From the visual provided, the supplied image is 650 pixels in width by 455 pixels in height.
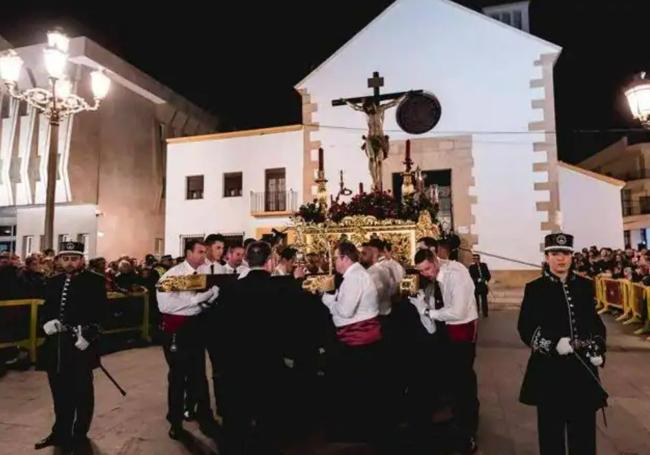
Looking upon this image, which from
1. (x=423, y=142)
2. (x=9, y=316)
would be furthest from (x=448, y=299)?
(x=423, y=142)

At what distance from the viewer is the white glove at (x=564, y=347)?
3.26 meters

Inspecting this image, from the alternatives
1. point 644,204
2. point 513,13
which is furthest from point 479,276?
point 644,204

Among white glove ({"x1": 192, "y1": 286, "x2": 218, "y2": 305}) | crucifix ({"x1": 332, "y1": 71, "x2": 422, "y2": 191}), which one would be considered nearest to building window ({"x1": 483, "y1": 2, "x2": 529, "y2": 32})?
crucifix ({"x1": 332, "y1": 71, "x2": 422, "y2": 191})

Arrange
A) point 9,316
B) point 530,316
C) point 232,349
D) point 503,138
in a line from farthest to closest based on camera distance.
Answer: point 503,138
point 9,316
point 232,349
point 530,316

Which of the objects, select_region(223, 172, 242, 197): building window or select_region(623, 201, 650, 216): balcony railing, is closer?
select_region(223, 172, 242, 197): building window

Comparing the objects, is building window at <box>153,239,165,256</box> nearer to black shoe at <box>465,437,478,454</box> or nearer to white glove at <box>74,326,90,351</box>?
white glove at <box>74,326,90,351</box>

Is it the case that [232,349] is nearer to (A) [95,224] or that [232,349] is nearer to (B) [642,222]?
(A) [95,224]

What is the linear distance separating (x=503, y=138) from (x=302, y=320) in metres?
13.7

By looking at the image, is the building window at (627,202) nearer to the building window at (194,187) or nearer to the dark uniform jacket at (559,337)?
the building window at (194,187)

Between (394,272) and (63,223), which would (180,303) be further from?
(63,223)

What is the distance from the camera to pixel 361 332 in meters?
4.62

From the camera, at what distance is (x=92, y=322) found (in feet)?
15.5

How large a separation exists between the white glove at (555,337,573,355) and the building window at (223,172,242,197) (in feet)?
56.6

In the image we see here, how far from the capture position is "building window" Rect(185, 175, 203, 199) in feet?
66.4
